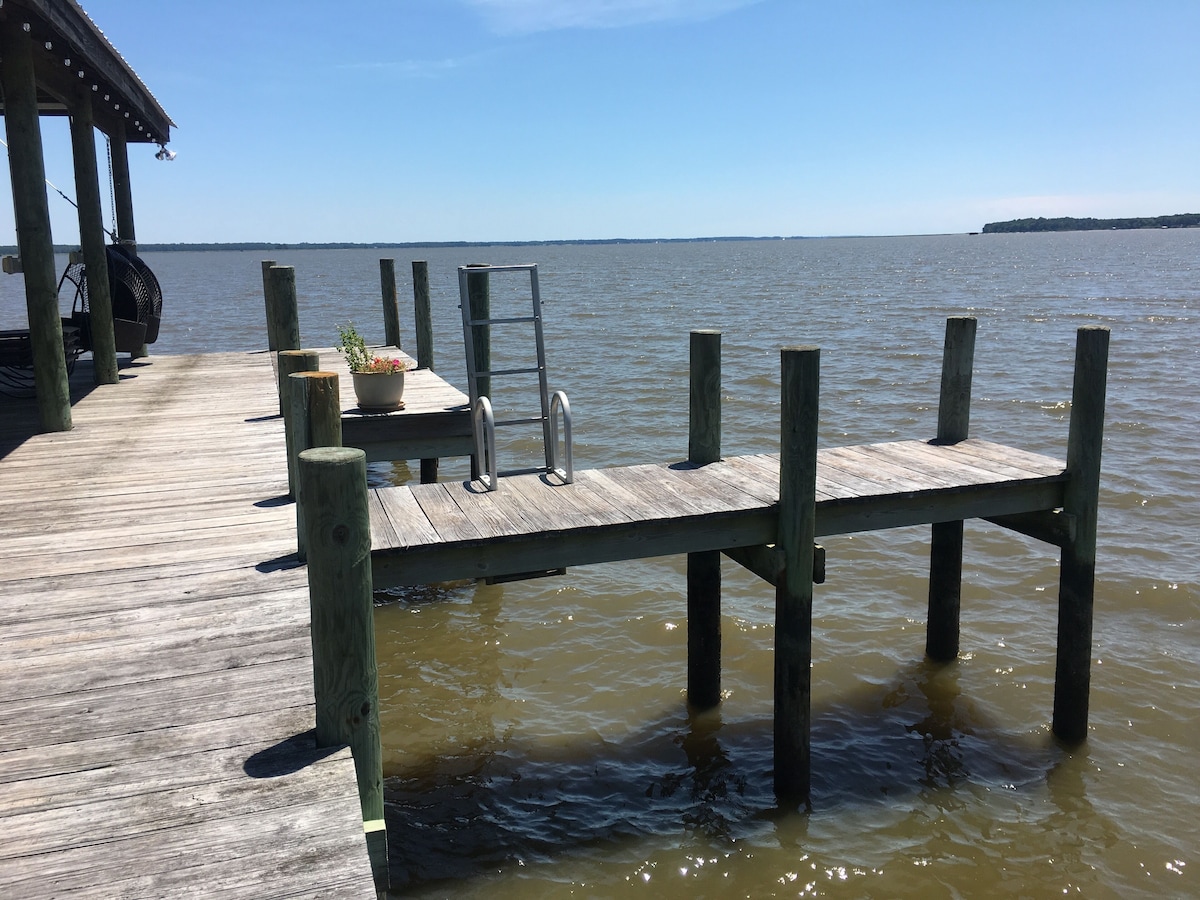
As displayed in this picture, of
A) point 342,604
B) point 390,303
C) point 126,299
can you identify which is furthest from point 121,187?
point 342,604

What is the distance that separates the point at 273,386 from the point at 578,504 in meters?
6.94

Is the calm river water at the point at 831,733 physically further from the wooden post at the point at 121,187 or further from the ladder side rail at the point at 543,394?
the wooden post at the point at 121,187

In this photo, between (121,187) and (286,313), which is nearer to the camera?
(286,313)

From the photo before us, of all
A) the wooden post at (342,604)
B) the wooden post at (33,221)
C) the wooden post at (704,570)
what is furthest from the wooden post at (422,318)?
the wooden post at (342,604)

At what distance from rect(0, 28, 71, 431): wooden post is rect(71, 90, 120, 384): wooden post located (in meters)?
2.76

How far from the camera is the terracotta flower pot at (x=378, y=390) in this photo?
8609mm

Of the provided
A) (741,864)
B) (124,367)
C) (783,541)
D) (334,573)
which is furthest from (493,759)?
(124,367)

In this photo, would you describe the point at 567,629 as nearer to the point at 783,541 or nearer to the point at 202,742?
the point at 783,541

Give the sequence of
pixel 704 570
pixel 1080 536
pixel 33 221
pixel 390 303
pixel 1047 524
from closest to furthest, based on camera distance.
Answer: pixel 1080 536 < pixel 1047 524 < pixel 704 570 < pixel 33 221 < pixel 390 303

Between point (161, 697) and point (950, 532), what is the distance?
608 cm

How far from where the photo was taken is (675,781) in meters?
6.67

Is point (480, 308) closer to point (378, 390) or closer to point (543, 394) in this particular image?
point (378, 390)

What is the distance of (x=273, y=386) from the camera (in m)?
11.8

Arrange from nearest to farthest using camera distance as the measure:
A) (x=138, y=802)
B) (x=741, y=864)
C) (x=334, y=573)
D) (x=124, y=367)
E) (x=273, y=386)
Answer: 1. (x=138, y=802)
2. (x=334, y=573)
3. (x=741, y=864)
4. (x=273, y=386)
5. (x=124, y=367)
